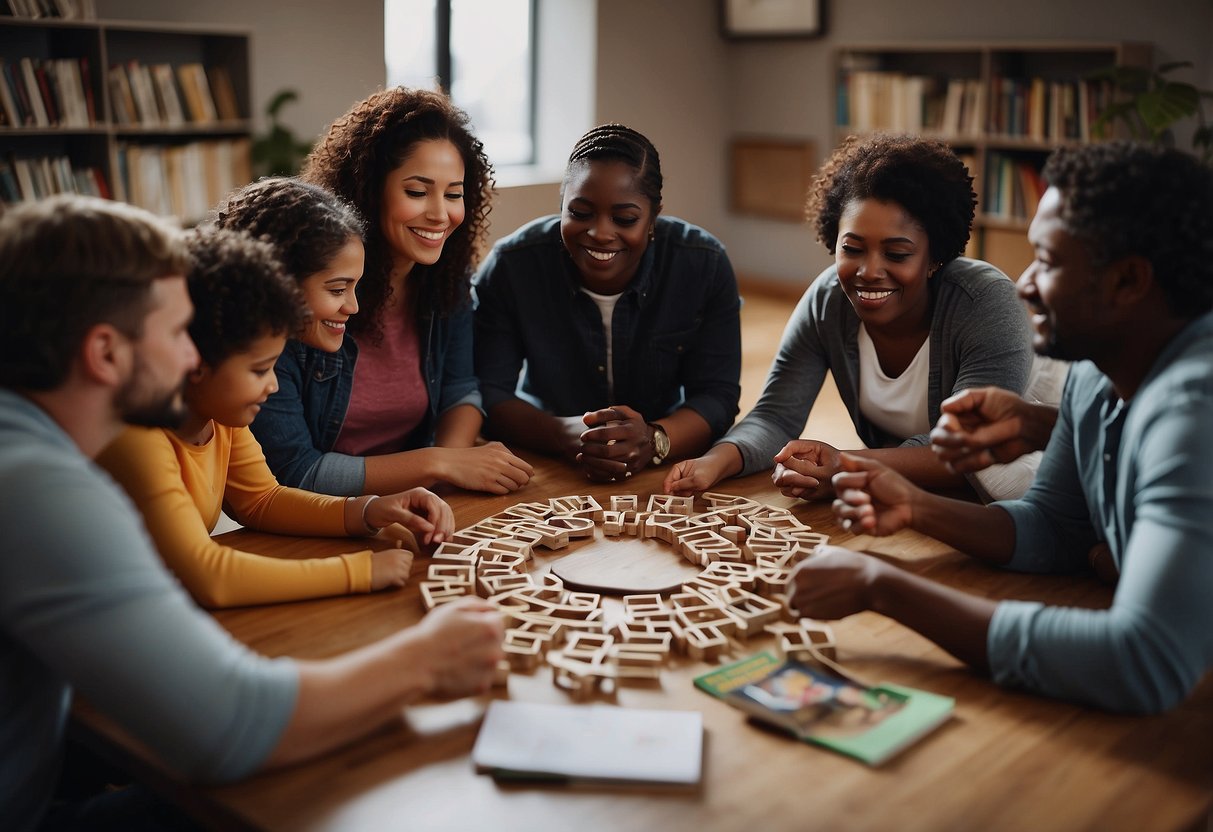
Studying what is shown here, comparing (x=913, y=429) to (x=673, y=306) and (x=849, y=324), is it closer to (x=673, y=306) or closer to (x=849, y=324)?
(x=849, y=324)

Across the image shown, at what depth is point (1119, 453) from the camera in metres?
1.61

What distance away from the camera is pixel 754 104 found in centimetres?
802

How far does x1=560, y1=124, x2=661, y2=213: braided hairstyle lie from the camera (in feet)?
8.61

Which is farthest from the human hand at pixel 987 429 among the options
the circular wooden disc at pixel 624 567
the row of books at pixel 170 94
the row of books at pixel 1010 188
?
the row of books at pixel 1010 188

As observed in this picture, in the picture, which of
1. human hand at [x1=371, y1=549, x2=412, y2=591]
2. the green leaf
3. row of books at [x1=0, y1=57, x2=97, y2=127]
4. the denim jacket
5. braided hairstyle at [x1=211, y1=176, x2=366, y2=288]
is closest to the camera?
human hand at [x1=371, y1=549, x2=412, y2=591]

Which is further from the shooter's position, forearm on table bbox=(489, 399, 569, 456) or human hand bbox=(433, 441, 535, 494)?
forearm on table bbox=(489, 399, 569, 456)

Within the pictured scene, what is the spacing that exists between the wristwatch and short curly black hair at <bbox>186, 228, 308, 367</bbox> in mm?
964

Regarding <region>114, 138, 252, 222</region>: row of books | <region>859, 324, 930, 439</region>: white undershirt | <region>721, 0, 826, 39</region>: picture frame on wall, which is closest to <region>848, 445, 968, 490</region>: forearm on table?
<region>859, 324, 930, 439</region>: white undershirt

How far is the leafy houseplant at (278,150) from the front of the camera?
18.5ft

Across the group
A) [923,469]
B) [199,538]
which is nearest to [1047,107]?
[923,469]

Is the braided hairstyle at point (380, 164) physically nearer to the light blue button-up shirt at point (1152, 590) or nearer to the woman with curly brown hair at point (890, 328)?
the woman with curly brown hair at point (890, 328)

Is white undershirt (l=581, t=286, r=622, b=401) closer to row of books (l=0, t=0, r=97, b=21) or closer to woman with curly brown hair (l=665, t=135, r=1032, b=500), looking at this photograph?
woman with curly brown hair (l=665, t=135, r=1032, b=500)

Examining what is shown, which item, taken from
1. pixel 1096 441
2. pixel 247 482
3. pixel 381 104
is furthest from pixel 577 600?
pixel 381 104

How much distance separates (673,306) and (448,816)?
5.76 feet
